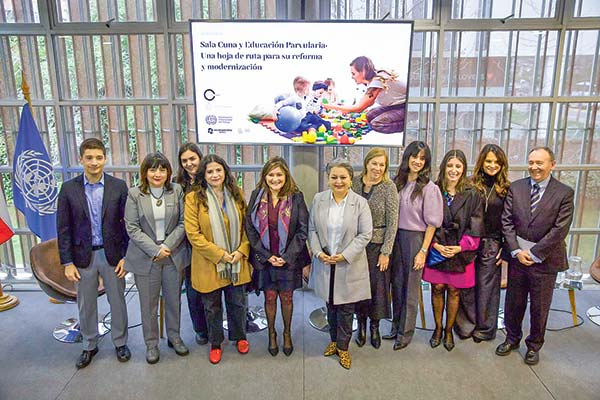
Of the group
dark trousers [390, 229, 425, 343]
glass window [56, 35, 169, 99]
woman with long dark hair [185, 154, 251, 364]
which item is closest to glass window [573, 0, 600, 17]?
dark trousers [390, 229, 425, 343]

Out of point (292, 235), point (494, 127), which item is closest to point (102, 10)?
point (292, 235)

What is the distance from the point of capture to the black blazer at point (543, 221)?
2.63 m

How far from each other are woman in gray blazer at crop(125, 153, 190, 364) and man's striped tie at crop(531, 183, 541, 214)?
2336mm

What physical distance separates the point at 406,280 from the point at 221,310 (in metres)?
1.32

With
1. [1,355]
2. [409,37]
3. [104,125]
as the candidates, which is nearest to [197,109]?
[104,125]

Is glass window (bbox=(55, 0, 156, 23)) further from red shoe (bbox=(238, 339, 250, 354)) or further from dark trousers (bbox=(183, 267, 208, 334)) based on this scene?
red shoe (bbox=(238, 339, 250, 354))

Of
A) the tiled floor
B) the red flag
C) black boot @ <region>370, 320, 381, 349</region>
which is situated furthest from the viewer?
the red flag

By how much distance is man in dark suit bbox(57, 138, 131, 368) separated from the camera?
265 cm

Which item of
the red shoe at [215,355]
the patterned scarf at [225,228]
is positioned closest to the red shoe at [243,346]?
the red shoe at [215,355]

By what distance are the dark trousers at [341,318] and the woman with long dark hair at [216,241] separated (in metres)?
0.58

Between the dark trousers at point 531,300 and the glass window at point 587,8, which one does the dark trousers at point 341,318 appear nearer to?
the dark trousers at point 531,300

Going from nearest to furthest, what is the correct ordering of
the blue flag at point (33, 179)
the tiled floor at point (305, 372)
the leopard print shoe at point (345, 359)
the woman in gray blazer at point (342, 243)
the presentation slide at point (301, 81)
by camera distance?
the tiled floor at point (305, 372) → the woman in gray blazer at point (342, 243) → the leopard print shoe at point (345, 359) → the presentation slide at point (301, 81) → the blue flag at point (33, 179)

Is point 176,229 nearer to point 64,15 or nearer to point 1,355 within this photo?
point 1,355

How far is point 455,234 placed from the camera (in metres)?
2.87
